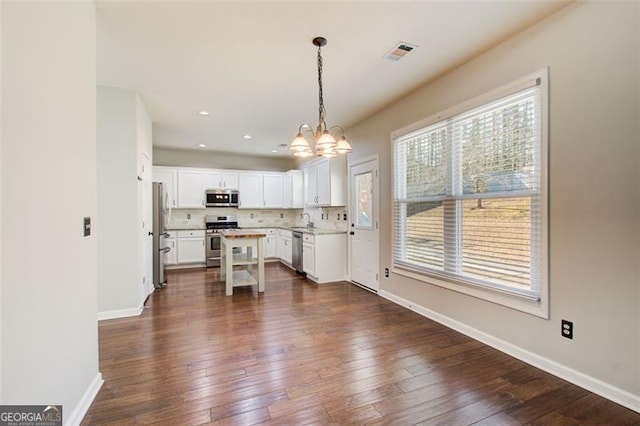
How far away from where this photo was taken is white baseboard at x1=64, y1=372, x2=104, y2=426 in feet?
5.49

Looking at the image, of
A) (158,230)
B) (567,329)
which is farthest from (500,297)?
(158,230)

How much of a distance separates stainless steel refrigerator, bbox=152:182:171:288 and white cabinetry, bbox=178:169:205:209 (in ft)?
6.28

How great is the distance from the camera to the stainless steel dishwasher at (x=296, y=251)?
19.2 ft

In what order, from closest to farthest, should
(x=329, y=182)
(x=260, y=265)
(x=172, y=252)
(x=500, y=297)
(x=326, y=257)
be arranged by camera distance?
(x=500, y=297)
(x=260, y=265)
(x=326, y=257)
(x=329, y=182)
(x=172, y=252)

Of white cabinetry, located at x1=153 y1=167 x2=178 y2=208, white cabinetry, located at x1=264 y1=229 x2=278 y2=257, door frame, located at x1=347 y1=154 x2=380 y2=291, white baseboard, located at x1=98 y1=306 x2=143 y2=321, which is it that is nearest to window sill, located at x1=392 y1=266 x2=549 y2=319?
door frame, located at x1=347 y1=154 x2=380 y2=291

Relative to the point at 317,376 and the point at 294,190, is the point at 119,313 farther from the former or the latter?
the point at 294,190

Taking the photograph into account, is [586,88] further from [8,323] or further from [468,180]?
[8,323]

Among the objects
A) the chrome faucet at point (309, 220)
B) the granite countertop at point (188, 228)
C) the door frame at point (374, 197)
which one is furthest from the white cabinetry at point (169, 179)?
the door frame at point (374, 197)

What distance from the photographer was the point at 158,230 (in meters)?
4.79

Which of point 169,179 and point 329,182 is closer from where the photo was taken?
point 329,182

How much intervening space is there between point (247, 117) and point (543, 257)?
13.5 feet

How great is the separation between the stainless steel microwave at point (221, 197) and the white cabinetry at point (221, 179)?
0.12 metres

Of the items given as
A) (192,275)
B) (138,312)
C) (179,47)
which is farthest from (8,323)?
(192,275)

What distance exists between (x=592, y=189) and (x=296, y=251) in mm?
4791
